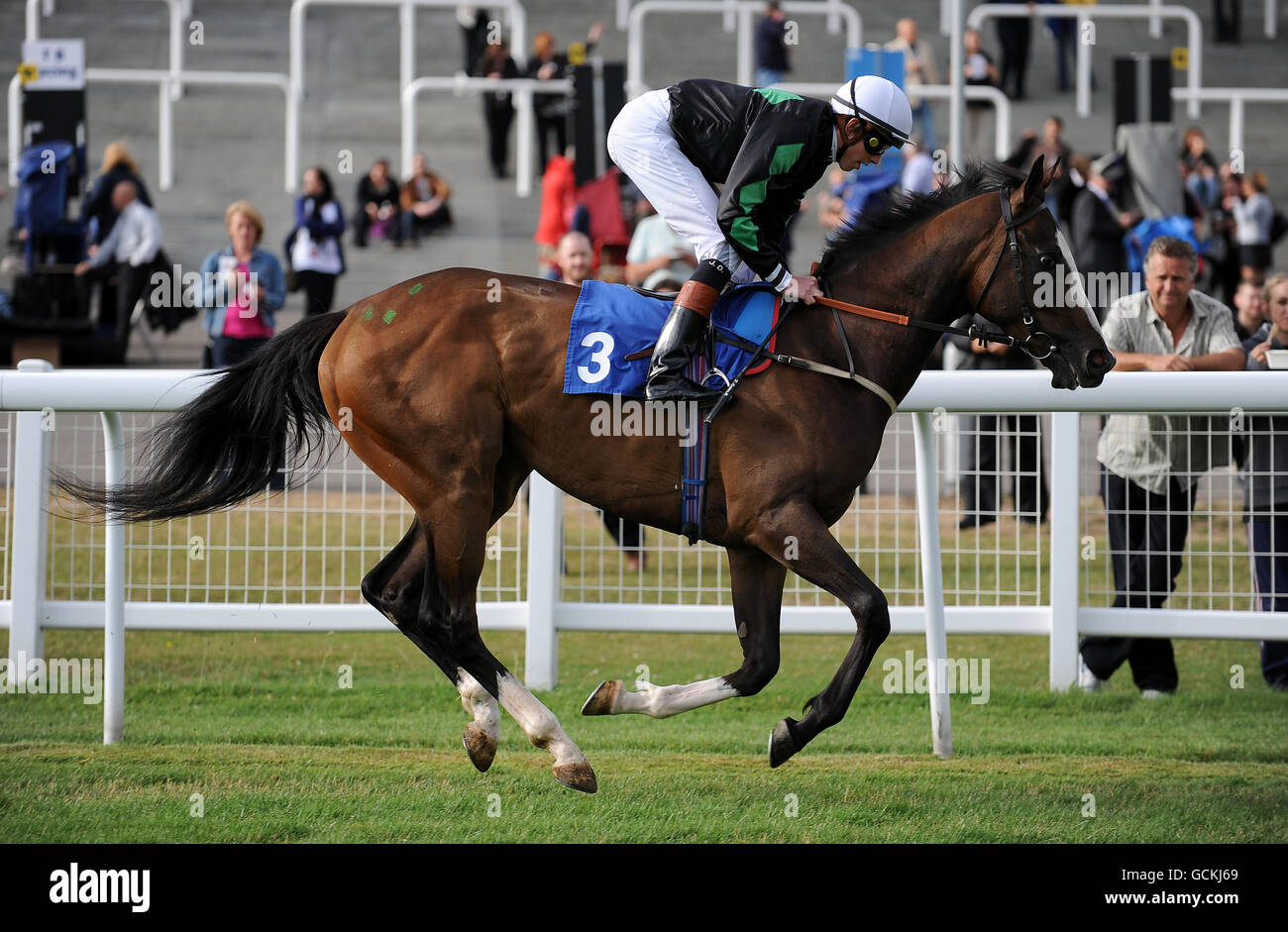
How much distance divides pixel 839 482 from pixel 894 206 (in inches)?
34.3

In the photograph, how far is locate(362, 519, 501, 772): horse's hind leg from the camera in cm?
432

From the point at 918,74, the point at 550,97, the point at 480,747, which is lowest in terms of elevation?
the point at 480,747

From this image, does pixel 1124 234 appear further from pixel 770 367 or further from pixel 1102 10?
pixel 770 367

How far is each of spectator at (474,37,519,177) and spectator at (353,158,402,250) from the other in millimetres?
1454

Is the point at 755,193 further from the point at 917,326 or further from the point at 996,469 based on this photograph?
the point at 996,469

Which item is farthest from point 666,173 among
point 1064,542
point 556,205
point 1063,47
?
point 1063,47

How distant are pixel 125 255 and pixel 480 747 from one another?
25.8 ft

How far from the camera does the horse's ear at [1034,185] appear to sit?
13.7 feet

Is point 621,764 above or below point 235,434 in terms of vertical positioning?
below

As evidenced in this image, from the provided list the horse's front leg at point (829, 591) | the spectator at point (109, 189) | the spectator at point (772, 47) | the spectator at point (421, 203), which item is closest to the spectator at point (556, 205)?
the spectator at point (421, 203)

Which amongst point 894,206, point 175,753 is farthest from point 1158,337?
point 175,753

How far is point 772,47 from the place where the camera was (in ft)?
49.9

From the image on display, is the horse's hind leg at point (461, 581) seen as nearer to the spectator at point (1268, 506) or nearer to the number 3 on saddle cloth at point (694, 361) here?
the number 3 on saddle cloth at point (694, 361)

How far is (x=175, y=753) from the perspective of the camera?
4723 mm
